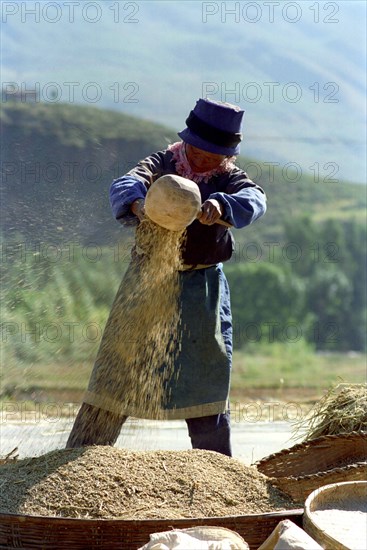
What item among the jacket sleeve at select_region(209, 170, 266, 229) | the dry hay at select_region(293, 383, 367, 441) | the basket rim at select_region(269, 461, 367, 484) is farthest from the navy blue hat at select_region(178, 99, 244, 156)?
the basket rim at select_region(269, 461, 367, 484)

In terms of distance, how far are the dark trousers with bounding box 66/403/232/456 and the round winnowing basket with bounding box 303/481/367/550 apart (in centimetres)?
123

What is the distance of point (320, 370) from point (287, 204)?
138 cm

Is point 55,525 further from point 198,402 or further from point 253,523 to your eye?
point 198,402

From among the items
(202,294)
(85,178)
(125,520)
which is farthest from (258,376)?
(125,520)

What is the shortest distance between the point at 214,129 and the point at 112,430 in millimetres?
1291

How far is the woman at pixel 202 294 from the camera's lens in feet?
14.0

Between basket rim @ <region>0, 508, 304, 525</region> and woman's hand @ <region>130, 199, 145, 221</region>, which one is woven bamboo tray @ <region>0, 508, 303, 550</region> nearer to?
basket rim @ <region>0, 508, 304, 525</region>

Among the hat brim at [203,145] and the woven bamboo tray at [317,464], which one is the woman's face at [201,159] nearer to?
the hat brim at [203,145]

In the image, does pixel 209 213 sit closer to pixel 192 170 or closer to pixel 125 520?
pixel 192 170

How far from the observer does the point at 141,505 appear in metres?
3.33

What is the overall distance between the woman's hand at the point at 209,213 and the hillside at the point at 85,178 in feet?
6.37

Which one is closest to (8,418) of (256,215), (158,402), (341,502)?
(158,402)

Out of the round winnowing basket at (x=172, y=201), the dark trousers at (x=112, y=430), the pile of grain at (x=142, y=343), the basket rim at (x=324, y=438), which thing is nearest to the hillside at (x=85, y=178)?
the pile of grain at (x=142, y=343)

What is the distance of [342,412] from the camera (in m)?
4.10
